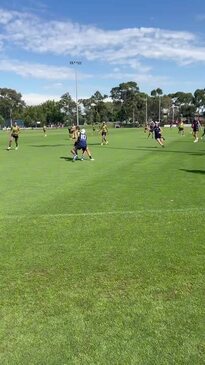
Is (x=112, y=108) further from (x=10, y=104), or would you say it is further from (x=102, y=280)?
(x=102, y=280)

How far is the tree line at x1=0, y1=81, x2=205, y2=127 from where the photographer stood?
170 m

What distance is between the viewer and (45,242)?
7160 mm

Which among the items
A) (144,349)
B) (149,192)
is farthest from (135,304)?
(149,192)

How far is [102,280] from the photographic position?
5531 millimetres

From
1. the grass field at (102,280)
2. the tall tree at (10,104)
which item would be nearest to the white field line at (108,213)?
the grass field at (102,280)

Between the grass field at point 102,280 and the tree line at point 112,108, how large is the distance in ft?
510

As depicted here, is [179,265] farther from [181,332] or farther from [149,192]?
[149,192]

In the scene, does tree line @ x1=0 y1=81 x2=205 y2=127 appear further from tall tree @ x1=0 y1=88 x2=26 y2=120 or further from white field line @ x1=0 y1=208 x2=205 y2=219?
white field line @ x1=0 y1=208 x2=205 y2=219

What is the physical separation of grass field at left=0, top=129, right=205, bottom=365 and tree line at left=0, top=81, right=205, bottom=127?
155599 mm

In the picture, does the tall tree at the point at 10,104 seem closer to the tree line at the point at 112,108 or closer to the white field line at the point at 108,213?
the tree line at the point at 112,108

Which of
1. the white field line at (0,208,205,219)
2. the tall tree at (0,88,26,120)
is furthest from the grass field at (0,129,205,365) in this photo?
the tall tree at (0,88,26,120)

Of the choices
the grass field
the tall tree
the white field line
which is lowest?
the white field line

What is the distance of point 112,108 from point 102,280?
175 meters

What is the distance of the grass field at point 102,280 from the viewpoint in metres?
3.99
